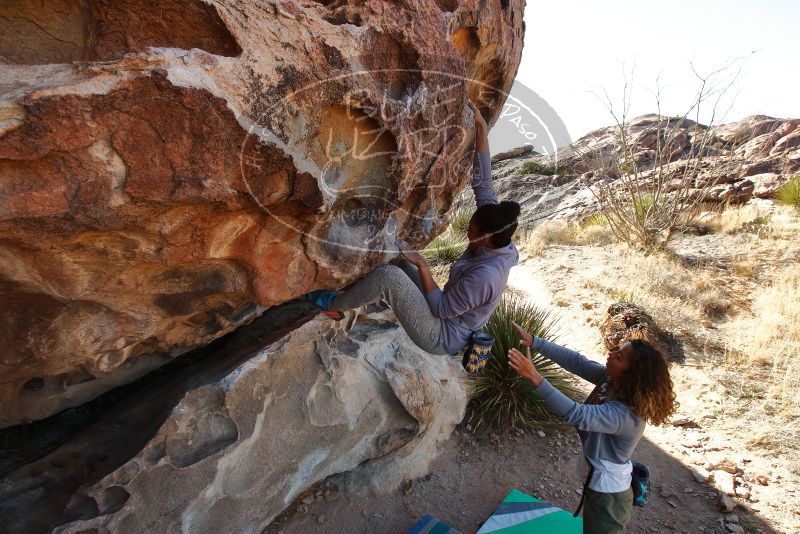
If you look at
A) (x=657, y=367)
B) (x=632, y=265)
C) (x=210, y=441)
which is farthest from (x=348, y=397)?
(x=632, y=265)

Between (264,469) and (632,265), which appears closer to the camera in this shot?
(264,469)

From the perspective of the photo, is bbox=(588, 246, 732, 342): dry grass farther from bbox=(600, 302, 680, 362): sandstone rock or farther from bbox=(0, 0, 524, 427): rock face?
bbox=(0, 0, 524, 427): rock face

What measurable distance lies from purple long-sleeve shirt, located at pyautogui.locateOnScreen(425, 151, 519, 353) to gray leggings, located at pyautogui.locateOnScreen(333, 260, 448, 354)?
7cm

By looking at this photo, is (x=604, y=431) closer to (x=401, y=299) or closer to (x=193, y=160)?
(x=401, y=299)

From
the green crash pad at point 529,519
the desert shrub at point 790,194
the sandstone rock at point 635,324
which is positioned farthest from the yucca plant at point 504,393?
the desert shrub at point 790,194

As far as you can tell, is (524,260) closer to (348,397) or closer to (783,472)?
(783,472)

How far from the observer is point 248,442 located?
2924 mm

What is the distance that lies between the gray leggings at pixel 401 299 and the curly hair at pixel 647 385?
1.07m

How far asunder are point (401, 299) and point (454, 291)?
319mm

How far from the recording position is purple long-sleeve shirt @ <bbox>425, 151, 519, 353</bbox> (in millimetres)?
2906

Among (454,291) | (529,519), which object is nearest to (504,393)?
(529,519)

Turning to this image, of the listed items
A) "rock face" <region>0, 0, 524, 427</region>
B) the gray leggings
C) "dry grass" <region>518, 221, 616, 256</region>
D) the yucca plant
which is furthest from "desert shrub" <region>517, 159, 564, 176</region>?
the gray leggings

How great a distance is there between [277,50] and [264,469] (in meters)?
2.34

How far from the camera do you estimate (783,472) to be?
14.1 ft
